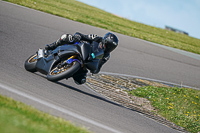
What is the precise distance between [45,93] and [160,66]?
7036 mm

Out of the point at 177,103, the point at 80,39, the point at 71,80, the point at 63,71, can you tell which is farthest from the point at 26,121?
the point at 177,103

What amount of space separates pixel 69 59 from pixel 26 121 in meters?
2.89

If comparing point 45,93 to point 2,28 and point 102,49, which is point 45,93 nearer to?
point 102,49

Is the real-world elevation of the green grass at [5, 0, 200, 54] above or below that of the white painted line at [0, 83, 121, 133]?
above

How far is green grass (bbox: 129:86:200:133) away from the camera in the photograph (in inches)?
302

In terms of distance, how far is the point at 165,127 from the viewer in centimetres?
684

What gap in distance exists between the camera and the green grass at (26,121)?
3286mm

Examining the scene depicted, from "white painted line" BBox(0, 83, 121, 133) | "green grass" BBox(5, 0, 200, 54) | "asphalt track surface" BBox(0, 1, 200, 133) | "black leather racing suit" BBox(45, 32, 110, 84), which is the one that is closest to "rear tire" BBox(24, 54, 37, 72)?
"asphalt track surface" BBox(0, 1, 200, 133)

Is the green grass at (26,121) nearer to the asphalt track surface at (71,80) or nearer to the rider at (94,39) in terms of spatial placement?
the asphalt track surface at (71,80)

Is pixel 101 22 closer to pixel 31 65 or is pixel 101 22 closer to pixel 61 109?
pixel 31 65

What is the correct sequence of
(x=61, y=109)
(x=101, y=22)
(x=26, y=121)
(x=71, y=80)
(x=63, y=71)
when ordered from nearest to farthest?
(x=26, y=121) < (x=61, y=109) < (x=63, y=71) < (x=71, y=80) < (x=101, y=22)

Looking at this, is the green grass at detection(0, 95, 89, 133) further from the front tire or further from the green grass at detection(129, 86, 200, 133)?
the green grass at detection(129, 86, 200, 133)

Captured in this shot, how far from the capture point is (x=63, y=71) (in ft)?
20.8

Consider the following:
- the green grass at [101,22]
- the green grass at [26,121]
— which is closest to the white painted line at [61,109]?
the green grass at [26,121]
